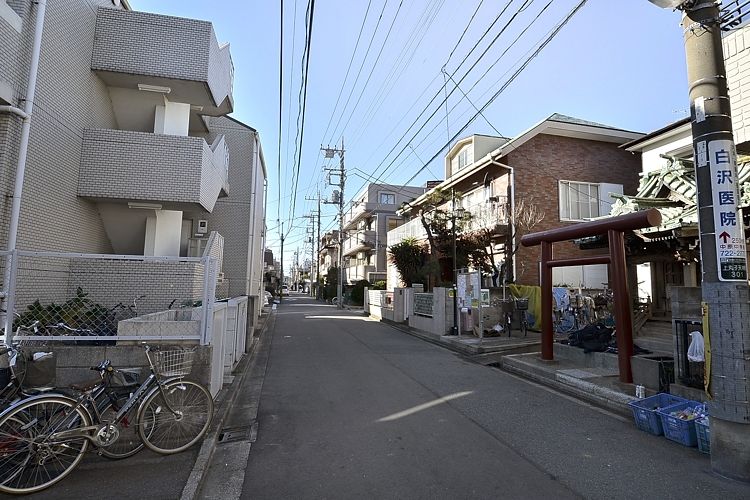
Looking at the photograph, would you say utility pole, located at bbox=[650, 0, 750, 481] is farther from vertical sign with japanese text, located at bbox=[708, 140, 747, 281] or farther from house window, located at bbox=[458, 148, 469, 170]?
house window, located at bbox=[458, 148, 469, 170]

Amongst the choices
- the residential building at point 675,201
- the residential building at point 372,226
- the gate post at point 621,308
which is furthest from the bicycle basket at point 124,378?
the residential building at point 372,226

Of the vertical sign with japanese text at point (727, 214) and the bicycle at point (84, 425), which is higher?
the vertical sign with japanese text at point (727, 214)

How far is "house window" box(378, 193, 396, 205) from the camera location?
45.3m

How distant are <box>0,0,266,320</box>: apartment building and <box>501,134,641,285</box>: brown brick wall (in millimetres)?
11937

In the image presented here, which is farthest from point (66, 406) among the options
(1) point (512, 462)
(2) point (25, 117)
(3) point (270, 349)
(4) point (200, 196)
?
(3) point (270, 349)

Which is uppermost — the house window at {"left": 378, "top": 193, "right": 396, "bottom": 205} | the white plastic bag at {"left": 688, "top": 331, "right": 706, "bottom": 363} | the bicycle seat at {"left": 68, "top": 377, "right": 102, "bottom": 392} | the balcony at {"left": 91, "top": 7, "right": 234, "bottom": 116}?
the house window at {"left": 378, "top": 193, "right": 396, "bottom": 205}

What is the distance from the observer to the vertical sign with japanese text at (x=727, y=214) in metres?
4.12

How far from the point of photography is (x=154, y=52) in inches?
380

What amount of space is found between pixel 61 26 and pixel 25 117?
250cm

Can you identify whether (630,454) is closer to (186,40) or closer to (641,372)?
(641,372)

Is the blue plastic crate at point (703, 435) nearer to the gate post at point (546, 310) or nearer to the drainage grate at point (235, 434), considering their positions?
the gate post at point (546, 310)

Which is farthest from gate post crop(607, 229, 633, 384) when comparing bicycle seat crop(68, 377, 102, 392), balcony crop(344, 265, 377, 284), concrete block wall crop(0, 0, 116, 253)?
balcony crop(344, 265, 377, 284)

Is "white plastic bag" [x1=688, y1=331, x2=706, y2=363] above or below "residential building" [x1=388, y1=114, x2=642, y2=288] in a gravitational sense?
below

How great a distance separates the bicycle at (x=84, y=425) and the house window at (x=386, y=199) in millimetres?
41087
